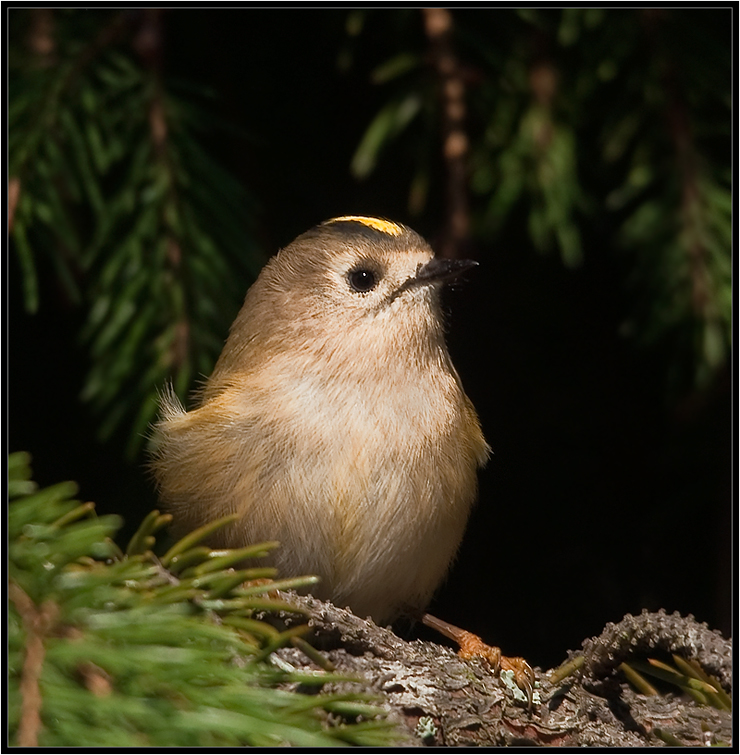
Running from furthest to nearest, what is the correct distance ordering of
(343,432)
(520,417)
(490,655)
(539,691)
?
(520,417) < (490,655) < (343,432) < (539,691)

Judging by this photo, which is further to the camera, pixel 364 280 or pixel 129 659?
A: pixel 364 280

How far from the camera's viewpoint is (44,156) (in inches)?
70.1

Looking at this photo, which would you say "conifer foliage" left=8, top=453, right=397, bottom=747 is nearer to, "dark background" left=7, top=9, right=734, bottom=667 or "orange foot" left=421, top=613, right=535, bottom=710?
"orange foot" left=421, top=613, right=535, bottom=710

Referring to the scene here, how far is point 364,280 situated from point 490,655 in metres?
0.78

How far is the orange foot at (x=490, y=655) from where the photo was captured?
1.31 meters

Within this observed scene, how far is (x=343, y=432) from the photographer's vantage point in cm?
150

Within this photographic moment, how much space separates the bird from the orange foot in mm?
86

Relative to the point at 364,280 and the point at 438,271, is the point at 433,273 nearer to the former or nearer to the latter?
the point at 438,271

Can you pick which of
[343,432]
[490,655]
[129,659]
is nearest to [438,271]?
[343,432]

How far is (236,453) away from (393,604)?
46cm

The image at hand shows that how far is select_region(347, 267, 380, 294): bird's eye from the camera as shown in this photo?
1.74 meters

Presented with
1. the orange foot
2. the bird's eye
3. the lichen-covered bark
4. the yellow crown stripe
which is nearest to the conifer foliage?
the lichen-covered bark

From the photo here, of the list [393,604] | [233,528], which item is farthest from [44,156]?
[393,604]

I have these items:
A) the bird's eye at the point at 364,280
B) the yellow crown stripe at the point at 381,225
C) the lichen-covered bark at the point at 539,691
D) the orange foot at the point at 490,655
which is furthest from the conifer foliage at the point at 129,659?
the yellow crown stripe at the point at 381,225
